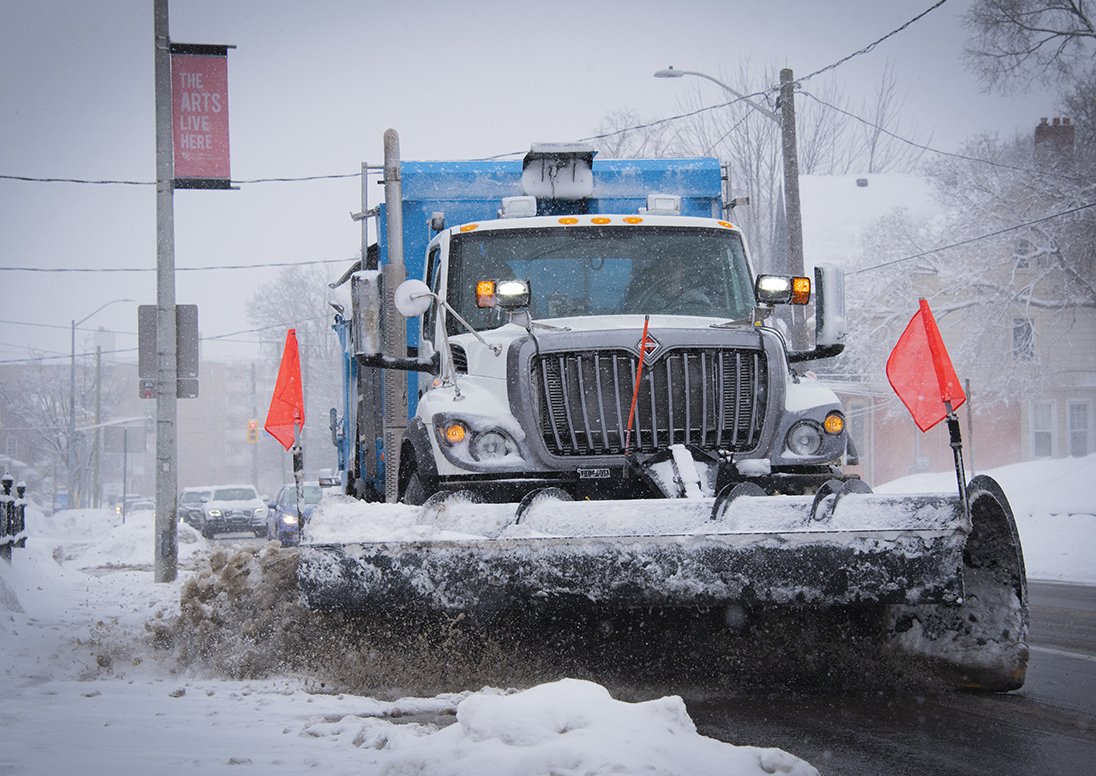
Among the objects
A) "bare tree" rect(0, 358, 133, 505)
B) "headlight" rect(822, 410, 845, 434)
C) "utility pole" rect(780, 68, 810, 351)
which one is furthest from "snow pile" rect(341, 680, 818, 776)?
"bare tree" rect(0, 358, 133, 505)

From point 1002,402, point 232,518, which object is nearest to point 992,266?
point 1002,402

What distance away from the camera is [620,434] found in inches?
264

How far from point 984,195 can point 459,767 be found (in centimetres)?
3204

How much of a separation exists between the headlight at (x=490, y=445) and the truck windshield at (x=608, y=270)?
132cm

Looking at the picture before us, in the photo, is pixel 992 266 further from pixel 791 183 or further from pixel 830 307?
pixel 830 307

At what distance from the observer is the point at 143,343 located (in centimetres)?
Result: 1589

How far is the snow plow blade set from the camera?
5.40 m

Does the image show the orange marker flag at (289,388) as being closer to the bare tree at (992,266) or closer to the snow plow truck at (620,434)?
the snow plow truck at (620,434)

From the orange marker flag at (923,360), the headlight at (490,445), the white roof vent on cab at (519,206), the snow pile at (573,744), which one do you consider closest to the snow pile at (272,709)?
the snow pile at (573,744)

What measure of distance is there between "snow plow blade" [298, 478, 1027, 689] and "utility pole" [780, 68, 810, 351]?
12477 millimetres

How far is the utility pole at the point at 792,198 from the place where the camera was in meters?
18.5

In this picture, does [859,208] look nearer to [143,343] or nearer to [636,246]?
[143,343]

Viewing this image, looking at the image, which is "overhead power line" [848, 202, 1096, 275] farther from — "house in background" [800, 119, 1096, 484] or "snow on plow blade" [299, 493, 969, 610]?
"snow on plow blade" [299, 493, 969, 610]

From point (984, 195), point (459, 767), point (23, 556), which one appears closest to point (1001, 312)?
point (984, 195)
